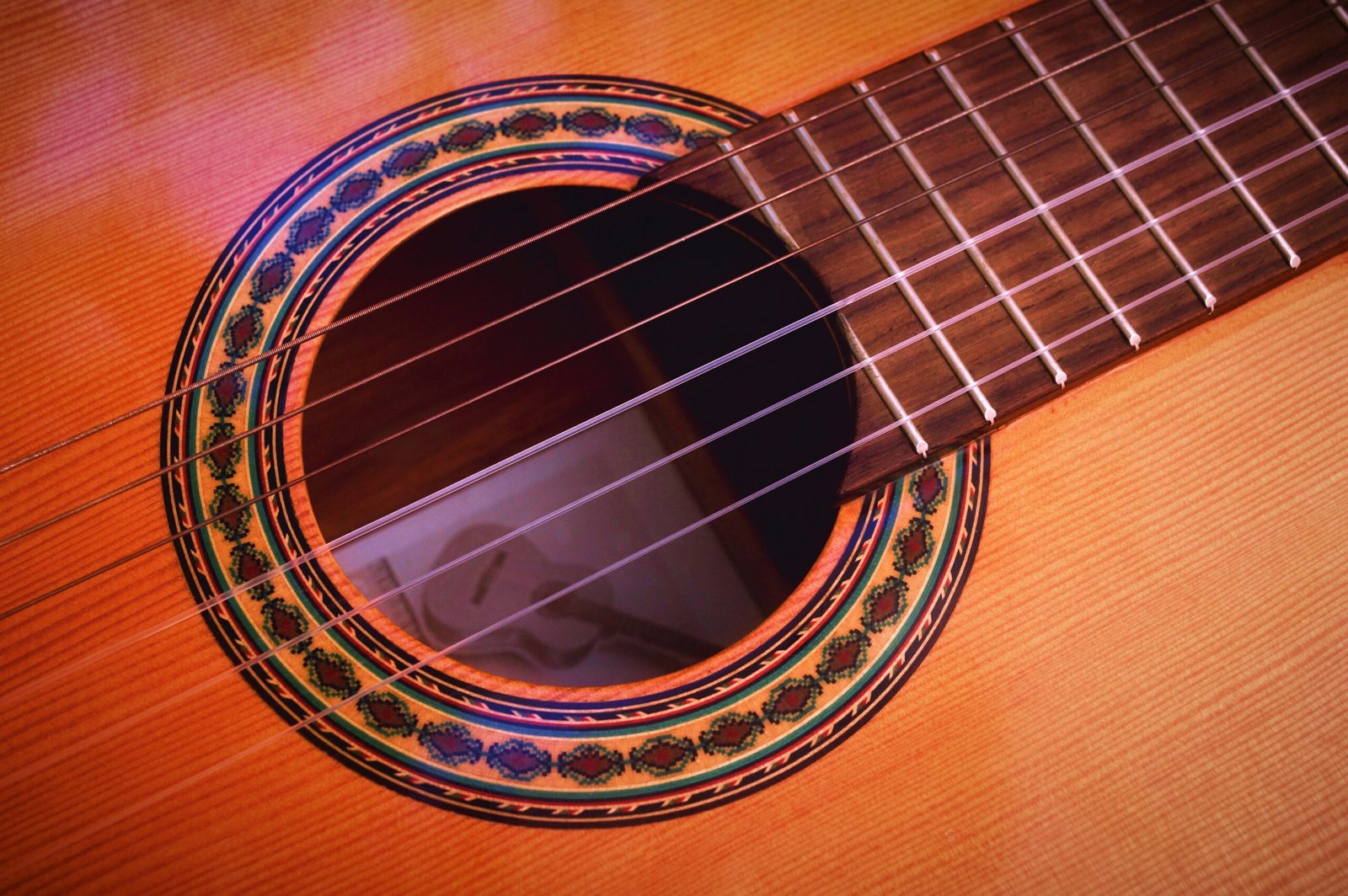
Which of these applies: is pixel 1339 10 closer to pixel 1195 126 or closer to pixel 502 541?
pixel 1195 126

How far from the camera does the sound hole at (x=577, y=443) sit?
1.12 m

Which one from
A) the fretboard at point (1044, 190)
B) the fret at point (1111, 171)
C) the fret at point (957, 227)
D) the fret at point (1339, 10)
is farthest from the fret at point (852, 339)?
the fret at point (1339, 10)

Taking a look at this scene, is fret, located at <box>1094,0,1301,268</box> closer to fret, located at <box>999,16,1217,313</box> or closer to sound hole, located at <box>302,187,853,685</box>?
fret, located at <box>999,16,1217,313</box>

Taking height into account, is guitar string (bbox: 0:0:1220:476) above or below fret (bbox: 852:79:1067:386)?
above

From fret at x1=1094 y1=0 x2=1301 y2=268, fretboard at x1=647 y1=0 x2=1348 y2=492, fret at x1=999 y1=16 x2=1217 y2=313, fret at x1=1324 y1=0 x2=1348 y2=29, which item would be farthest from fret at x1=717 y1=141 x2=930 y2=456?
fret at x1=1324 y1=0 x2=1348 y2=29

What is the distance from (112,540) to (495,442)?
50 centimetres

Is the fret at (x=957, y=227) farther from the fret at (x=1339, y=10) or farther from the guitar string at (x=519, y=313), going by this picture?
the fret at (x=1339, y=10)

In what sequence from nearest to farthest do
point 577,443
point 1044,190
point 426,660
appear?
1. point 426,660
2. point 1044,190
3. point 577,443

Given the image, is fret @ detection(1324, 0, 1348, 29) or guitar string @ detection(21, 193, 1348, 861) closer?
guitar string @ detection(21, 193, 1348, 861)

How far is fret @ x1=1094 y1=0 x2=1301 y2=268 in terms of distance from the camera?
3.01 feet

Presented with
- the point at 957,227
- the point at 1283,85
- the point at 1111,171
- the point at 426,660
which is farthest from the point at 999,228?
the point at 426,660

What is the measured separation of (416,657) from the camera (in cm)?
84

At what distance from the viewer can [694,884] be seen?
2.68 feet

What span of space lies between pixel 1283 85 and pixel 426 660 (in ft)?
3.77
